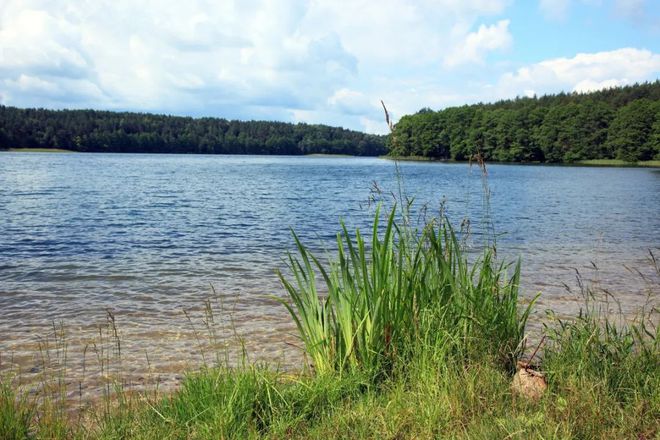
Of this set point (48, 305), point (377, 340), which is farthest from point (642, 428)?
point (48, 305)

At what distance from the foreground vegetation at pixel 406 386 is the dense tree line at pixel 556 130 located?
10763cm

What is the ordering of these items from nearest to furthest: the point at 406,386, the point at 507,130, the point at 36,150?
the point at 406,386
the point at 507,130
the point at 36,150

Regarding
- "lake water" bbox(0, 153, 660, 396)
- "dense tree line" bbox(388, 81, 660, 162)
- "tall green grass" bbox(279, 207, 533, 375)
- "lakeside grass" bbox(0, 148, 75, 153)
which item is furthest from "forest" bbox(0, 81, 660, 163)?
"tall green grass" bbox(279, 207, 533, 375)

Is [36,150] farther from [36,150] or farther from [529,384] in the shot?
[529,384]

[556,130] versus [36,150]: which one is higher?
[556,130]

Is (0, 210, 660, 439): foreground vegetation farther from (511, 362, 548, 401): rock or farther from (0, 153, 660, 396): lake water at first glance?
(0, 153, 660, 396): lake water

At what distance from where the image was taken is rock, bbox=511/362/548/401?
452cm

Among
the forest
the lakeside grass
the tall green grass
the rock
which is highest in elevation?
the forest

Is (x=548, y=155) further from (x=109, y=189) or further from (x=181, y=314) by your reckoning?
(x=181, y=314)

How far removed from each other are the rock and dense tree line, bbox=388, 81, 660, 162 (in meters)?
108

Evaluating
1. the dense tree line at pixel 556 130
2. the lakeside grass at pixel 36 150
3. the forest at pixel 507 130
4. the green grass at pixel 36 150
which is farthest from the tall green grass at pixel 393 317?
the green grass at pixel 36 150

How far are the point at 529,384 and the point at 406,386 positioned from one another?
3.45 ft

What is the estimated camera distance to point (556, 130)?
137250 mm

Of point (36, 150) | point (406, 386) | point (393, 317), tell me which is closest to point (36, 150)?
point (36, 150)
